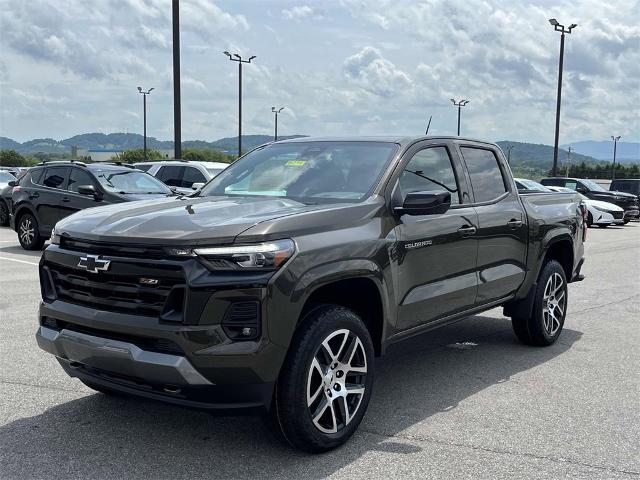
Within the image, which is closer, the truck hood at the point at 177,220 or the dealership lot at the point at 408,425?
the truck hood at the point at 177,220

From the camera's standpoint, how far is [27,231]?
13.4m

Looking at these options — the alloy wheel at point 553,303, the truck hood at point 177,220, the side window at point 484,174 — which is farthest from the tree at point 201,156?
the truck hood at point 177,220

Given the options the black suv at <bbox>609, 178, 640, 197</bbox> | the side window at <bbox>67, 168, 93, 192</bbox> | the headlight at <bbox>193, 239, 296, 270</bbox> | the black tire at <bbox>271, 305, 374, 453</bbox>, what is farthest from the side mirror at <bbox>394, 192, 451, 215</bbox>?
the black suv at <bbox>609, 178, 640, 197</bbox>

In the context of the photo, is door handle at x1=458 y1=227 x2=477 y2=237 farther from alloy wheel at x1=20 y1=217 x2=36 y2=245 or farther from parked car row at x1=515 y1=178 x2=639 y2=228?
parked car row at x1=515 y1=178 x2=639 y2=228

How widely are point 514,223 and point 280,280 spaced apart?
2.98m

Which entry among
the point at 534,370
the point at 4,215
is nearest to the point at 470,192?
the point at 534,370

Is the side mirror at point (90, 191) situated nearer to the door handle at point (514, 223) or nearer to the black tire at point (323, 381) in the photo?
the door handle at point (514, 223)

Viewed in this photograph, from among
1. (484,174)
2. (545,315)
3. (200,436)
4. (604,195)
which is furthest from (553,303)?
(604,195)

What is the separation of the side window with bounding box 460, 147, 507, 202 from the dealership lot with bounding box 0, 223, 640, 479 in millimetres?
1437

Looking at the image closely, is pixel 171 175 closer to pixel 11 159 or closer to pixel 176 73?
pixel 176 73

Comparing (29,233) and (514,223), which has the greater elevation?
(514,223)

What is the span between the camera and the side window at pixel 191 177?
631 inches

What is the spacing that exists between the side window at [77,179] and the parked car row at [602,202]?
1519 cm

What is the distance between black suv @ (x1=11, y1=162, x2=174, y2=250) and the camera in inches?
497
